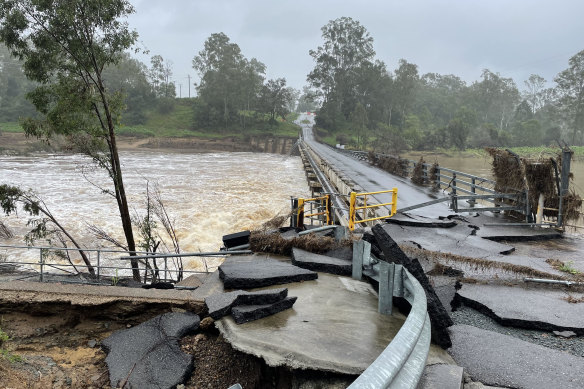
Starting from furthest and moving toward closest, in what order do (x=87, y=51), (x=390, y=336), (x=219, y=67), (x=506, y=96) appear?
1. (x=506, y=96)
2. (x=219, y=67)
3. (x=87, y=51)
4. (x=390, y=336)

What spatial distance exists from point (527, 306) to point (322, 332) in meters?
3.09

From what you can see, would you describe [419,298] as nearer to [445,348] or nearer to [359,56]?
[445,348]

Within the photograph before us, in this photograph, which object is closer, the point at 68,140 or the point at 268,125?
the point at 68,140

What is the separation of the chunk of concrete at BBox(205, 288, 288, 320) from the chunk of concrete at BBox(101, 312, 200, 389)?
44 centimetres

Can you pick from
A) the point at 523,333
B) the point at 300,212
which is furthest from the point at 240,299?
the point at 300,212

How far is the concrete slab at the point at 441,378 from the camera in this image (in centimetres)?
260

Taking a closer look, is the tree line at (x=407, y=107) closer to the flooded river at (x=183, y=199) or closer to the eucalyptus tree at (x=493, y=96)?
the eucalyptus tree at (x=493, y=96)

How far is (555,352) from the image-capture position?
372cm

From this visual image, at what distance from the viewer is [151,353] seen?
3.83 metres

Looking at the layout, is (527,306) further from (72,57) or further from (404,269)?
(72,57)

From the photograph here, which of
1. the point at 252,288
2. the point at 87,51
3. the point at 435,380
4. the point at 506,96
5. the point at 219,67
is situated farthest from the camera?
the point at 506,96

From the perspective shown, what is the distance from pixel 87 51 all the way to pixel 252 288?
11.4 m

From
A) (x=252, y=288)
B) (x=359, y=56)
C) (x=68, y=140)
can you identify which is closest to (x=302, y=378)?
(x=252, y=288)

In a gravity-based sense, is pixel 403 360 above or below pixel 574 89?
below
